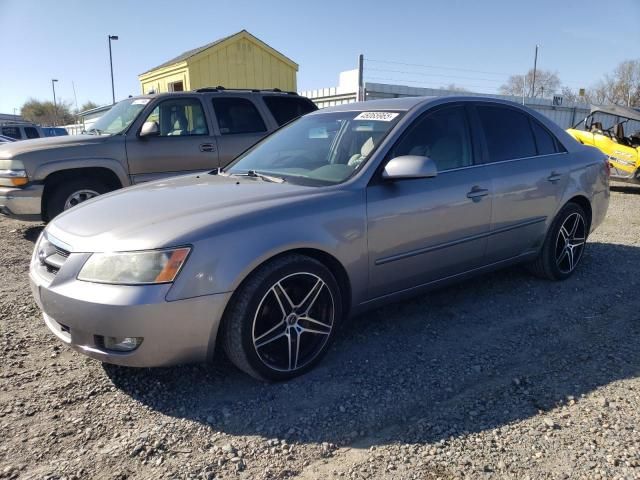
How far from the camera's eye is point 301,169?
351cm

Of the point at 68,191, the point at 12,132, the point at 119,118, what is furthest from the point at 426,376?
the point at 12,132

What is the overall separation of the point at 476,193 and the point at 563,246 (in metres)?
1.53

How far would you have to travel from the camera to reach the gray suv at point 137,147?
5.77 meters

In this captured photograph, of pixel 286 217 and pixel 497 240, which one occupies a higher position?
pixel 286 217

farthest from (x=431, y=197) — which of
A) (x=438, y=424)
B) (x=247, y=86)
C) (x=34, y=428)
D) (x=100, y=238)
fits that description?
(x=247, y=86)

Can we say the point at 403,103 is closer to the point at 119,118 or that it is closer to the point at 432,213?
the point at 432,213

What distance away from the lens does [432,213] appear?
11.3 feet

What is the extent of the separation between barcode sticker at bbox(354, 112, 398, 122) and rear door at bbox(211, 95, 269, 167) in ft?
11.3

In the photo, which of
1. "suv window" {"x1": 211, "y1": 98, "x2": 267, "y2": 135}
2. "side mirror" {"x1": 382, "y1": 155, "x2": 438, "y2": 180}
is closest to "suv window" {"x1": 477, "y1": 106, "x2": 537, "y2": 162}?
"side mirror" {"x1": 382, "y1": 155, "x2": 438, "y2": 180}

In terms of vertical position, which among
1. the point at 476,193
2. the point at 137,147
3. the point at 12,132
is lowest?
the point at 476,193

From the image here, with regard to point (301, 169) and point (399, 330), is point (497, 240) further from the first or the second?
point (301, 169)

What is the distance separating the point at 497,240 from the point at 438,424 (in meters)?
1.90

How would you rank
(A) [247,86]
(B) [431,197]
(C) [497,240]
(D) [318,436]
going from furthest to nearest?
1. (A) [247,86]
2. (C) [497,240]
3. (B) [431,197]
4. (D) [318,436]

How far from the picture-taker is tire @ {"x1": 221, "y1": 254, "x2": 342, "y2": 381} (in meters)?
2.69
